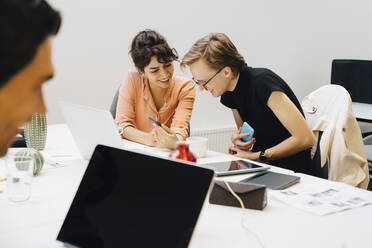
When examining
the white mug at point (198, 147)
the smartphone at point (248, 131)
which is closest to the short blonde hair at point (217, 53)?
the smartphone at point (248, 131)

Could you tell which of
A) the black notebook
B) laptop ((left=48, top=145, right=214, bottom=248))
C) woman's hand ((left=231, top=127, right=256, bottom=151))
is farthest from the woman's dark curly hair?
laptop ((left=48, top=145, right=214, bottom=248))

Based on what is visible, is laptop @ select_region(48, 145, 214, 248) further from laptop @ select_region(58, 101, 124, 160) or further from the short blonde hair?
the short blonde hair

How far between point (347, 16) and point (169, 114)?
270cm

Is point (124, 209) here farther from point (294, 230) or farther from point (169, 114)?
point (169, 114)

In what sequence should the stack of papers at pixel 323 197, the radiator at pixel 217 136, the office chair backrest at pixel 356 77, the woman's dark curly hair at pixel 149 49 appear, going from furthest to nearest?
the radiator at pixel 217 136 < the office chair backrest at pixel 356 77 < the woman's dark curly hair at pixel 149 49 < the stack of papers at pixel 323 197

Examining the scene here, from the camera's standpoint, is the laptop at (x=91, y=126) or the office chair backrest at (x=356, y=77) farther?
the office chair backrest at (x=356, y=77)

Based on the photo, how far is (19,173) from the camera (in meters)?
1.35

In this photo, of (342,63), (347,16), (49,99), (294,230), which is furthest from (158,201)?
(347,16)

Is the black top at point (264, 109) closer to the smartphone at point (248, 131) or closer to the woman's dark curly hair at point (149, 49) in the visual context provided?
the smartphone at point (248, 131)

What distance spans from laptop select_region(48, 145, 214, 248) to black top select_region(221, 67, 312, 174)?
3.94 feet

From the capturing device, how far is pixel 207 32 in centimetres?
382

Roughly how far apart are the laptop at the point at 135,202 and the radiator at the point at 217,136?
2879mm

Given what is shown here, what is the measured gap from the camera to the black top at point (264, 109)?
6.78ft

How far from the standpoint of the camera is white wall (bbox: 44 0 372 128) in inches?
123
